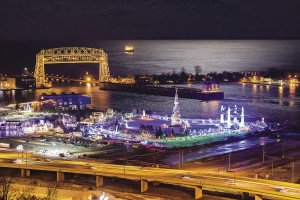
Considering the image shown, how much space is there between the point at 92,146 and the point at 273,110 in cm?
1303

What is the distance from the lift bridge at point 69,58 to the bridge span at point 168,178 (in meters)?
25.8

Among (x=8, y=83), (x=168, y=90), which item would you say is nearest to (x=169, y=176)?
(x=168, y=90)

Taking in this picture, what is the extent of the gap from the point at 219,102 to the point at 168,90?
4.71 m

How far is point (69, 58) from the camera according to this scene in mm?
41188

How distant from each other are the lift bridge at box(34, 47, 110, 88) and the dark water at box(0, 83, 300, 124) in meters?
1.97

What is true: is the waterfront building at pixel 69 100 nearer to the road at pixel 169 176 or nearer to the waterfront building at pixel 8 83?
the waterfront building at pixel 8 83

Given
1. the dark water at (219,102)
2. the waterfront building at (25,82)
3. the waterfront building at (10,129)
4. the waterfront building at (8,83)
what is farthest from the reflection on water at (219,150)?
the waterfront building at (8,83)

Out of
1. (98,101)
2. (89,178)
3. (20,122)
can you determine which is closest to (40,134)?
(20,122)

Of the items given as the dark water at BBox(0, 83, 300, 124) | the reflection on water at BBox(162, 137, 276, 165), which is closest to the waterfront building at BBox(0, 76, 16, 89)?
the dark water at BBox(0, 83, 300, 124)

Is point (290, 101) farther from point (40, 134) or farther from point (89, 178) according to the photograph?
point (89, 178)

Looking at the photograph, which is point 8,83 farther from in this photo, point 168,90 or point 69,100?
point 69,100

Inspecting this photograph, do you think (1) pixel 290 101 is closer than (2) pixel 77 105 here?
No

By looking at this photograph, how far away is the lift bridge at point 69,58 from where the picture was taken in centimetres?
3916

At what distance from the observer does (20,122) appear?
19797 millimetres
